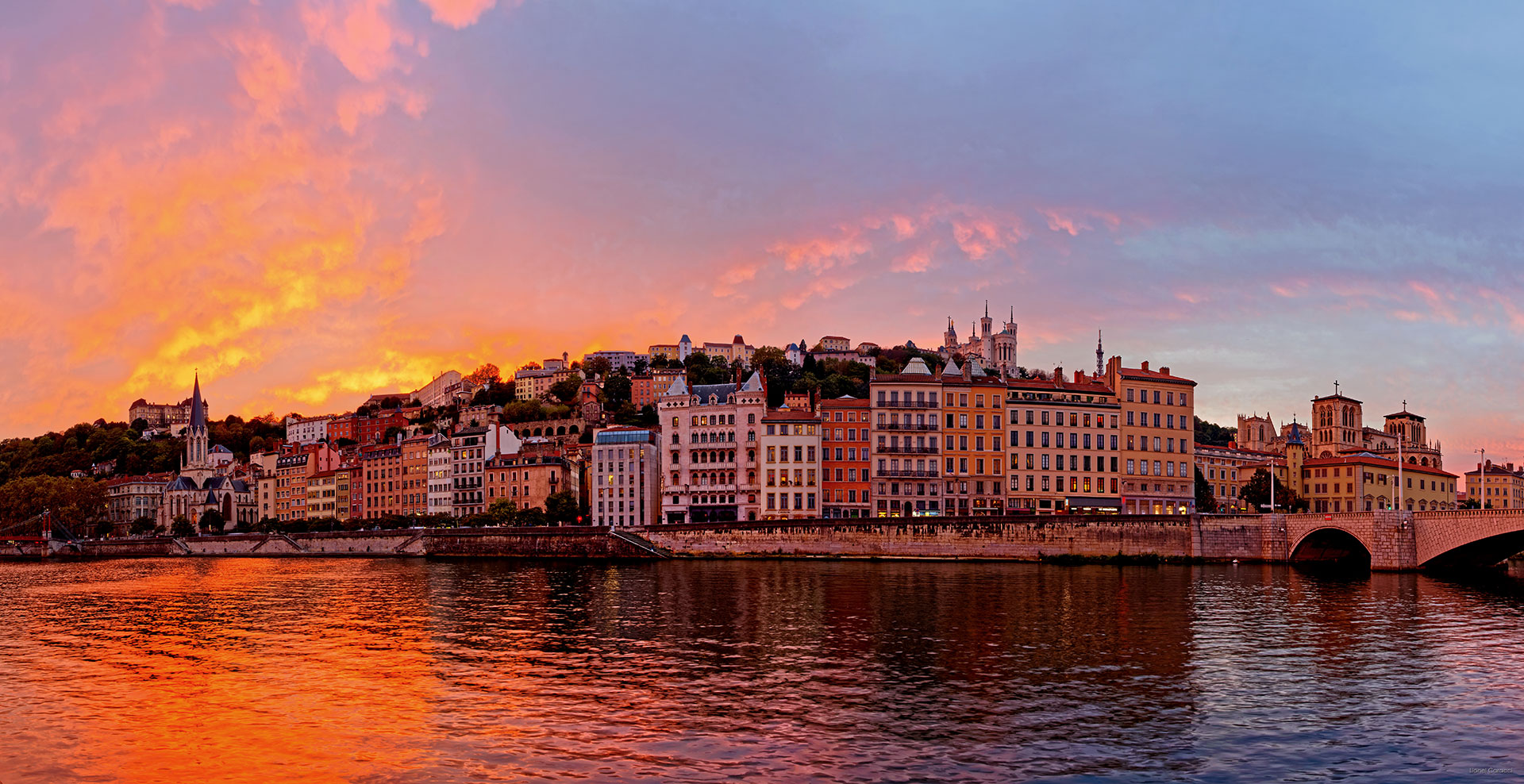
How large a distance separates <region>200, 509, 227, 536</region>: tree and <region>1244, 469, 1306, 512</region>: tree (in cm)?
15059

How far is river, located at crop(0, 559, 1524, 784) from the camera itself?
23719 millimetres

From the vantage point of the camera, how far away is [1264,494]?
138 metres

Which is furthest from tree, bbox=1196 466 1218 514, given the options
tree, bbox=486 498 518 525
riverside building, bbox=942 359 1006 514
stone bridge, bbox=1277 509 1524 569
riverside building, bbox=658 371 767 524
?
tree, bbox=486 498 518 525

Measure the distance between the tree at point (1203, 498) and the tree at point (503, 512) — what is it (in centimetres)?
8332

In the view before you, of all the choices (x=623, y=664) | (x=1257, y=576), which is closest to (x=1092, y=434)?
(x=1257, y=576)

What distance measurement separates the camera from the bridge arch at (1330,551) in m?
87.3

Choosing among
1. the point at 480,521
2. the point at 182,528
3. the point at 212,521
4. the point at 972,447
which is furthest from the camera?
the point at 212,521

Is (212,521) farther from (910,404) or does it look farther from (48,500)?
(910,404)

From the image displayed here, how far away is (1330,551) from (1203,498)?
4855 cm

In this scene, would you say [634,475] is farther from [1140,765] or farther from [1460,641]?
[1140,765]

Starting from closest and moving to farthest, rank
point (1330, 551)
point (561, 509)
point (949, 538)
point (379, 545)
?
point (1330, 551)
point (949, 538)
point (379, 545)
point (561, 509)

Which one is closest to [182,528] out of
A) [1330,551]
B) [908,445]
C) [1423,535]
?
[908,445]

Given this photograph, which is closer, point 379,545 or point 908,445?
point 908,445

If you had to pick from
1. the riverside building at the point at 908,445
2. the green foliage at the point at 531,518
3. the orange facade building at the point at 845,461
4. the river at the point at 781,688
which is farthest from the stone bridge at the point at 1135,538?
the green foliage at the point at 531,518
